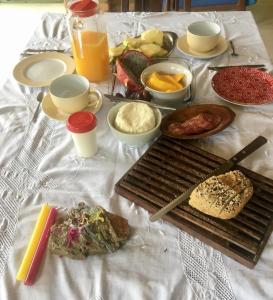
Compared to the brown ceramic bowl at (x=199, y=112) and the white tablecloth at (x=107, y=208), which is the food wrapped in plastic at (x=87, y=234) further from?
the brown ceramic bowl at (x=199, y=112)

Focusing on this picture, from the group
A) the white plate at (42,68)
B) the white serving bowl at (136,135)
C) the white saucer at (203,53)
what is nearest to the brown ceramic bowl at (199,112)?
the white serving bowl at (136,135)

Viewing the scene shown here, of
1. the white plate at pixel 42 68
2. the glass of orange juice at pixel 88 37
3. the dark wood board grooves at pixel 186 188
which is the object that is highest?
the glass of orange juice at pixel 88 37

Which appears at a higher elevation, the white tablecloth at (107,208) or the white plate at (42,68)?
the white plate at (42,68)

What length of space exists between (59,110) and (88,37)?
23 centimetres

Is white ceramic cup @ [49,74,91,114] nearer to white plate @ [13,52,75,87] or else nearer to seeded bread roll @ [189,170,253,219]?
white plate @ [13,52,75,87]

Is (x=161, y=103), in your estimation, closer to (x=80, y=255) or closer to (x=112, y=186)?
(x=112, y=186)

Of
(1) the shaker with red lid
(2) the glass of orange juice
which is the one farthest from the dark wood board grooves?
(2) the glass of orange juice

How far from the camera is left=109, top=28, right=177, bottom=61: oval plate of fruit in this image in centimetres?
114

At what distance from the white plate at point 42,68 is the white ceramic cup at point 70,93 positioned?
0.12m

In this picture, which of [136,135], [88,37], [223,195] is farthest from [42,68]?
[223,195]

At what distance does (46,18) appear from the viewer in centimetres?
144

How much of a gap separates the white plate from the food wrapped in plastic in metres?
0.53

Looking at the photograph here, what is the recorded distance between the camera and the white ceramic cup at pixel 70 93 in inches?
37.9

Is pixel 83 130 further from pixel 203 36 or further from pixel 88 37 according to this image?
pixel 203 36
